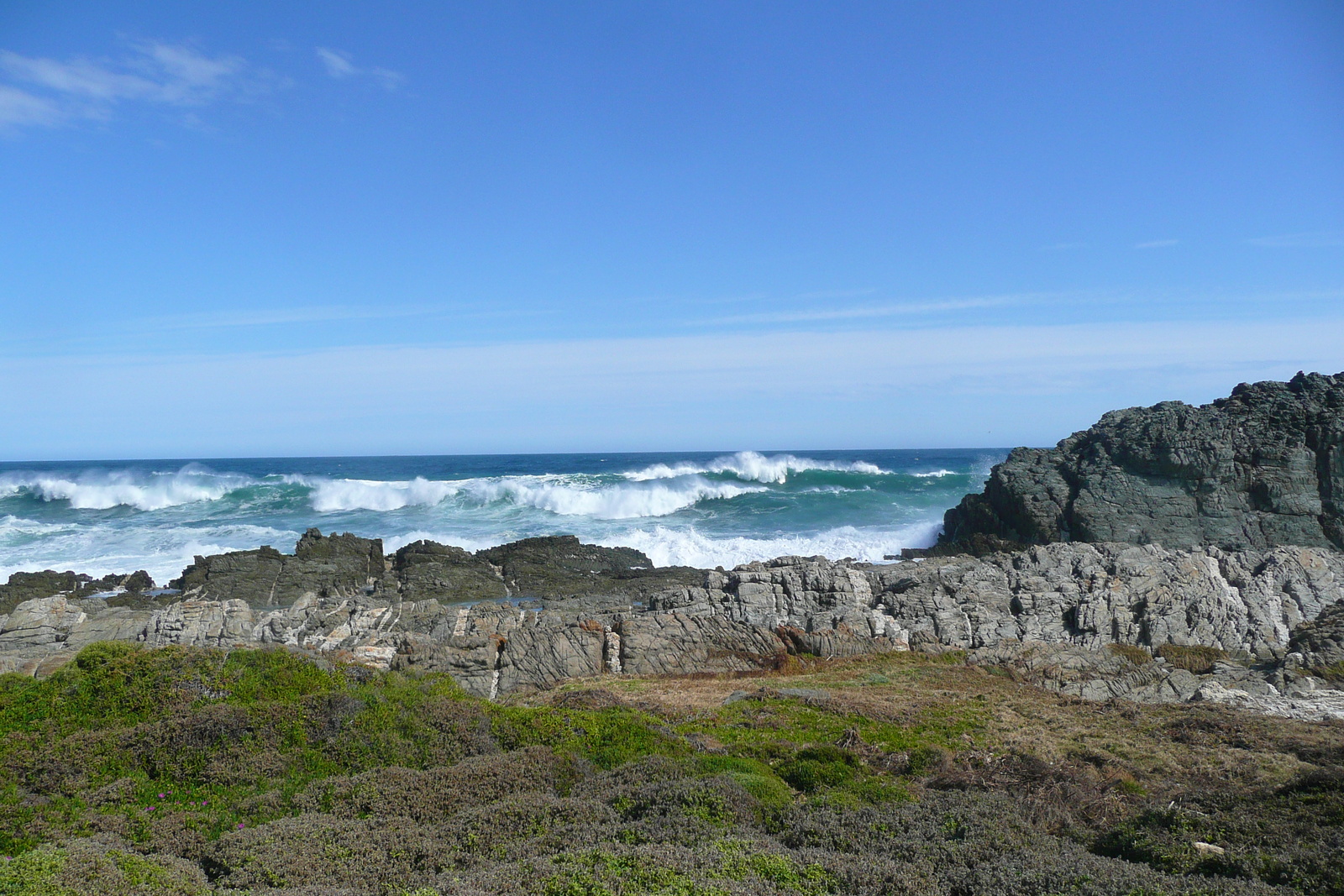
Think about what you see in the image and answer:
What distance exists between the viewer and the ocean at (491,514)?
37.2m

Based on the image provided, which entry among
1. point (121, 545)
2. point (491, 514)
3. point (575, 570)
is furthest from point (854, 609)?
point (121, 545)

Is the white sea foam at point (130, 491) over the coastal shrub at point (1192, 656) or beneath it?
over

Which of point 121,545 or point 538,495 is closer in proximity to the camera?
point 121,545

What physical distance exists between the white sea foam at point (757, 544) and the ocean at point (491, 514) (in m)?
0.09

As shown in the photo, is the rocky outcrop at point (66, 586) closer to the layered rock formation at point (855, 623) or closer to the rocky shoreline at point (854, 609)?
the rocky shoreline at point (854, 609)

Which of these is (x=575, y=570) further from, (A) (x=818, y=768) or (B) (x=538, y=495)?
(B) (x=538, y=495)

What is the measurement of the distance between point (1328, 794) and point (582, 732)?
23.6 feet

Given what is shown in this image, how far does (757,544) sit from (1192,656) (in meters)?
22.2

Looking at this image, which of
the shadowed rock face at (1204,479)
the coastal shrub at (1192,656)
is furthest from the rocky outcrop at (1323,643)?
the shadowed rock face at (1204,479)

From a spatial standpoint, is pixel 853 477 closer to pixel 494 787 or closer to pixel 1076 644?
pixel 1076 644

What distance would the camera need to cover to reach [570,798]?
7.26 metres

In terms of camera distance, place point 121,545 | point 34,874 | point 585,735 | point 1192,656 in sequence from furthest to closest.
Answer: point 121,545 → point 1192,656 → point 585,735 → point 34,874

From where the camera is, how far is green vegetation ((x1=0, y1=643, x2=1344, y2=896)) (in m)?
5.66

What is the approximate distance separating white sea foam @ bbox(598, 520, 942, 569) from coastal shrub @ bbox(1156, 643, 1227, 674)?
18.8m
